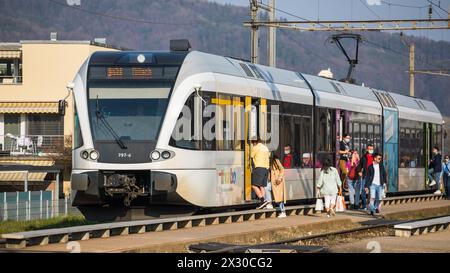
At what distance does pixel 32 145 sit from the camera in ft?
209

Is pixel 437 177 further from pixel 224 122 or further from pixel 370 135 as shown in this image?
pixel 224 122

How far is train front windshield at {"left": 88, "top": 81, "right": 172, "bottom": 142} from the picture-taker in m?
22.1

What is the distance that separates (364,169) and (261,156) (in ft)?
13.2

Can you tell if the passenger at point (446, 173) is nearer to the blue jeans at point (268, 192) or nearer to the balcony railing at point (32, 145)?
the blue jeans at point (268, 192)

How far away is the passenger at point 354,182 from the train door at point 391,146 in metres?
7.08

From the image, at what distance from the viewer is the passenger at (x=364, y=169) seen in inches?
1069

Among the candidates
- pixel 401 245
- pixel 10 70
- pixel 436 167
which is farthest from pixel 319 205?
pixel 10 70

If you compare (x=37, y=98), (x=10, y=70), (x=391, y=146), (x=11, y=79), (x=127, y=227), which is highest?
(x=10, y=70)

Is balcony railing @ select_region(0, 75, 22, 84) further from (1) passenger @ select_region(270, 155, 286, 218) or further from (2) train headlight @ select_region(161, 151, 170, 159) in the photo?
(2) train headlight @ select_region(161, 151, 170, 159)

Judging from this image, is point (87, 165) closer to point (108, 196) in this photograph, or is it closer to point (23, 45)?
point (108, 196)

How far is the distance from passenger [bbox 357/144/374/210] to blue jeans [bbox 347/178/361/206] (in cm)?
9

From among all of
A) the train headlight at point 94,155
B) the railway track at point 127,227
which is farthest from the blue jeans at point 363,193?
the train headlight at point 94,155

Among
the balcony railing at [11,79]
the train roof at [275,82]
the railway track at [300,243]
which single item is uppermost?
the balcony railing at [11,79]

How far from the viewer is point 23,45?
215 feet
